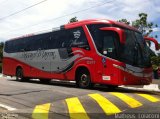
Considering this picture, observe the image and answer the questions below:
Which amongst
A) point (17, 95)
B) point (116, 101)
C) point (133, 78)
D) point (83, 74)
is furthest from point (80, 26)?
point (116, 101)

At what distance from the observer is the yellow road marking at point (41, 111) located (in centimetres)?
944

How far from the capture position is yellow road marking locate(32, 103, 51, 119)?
944 centimetres

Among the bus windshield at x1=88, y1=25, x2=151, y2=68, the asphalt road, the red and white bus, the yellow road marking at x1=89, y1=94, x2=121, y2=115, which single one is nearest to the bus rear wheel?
the red and white bus

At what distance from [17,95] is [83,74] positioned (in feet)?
14.0

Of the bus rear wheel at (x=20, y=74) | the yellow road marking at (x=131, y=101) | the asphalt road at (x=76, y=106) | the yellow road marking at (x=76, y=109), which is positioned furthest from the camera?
the bus rear wheel at (x=20, y=74)

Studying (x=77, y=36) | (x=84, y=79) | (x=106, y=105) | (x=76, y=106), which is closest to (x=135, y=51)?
(x=84, y=79)

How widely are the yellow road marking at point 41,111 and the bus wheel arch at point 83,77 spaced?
18.4 feet

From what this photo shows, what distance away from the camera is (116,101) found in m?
11.8

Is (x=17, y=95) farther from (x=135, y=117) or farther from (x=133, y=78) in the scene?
(x=135, y=117)

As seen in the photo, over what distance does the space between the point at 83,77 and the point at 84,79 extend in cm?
12

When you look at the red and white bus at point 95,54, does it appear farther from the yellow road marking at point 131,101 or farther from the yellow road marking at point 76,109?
the yellow road marking at point 76,109

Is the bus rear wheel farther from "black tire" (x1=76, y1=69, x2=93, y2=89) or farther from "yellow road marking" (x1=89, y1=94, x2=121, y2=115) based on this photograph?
"yellow road marking" (x1=89, y1=94, x2=121, y2=115)

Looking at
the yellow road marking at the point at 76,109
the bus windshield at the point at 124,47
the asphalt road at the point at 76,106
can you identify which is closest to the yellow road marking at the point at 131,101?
the asphalt road at the point at 76,106

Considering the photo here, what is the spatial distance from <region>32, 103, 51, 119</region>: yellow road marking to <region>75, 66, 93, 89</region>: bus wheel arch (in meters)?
5.62
